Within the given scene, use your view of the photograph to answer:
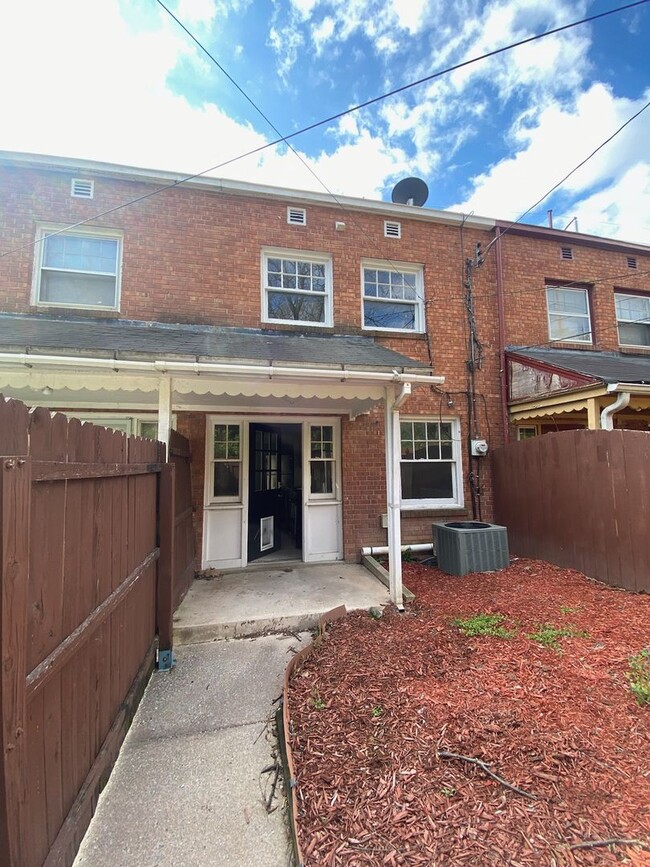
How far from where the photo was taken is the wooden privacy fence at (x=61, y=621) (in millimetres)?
1181

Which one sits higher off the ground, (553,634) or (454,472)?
(454,472)

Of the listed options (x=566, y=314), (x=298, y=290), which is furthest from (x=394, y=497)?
(x=566, y=314)

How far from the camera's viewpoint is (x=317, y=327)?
6.90 metres

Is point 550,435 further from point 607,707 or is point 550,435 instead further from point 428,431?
point 607,707

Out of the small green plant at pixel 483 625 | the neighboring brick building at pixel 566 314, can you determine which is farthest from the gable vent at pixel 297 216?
the small green plant at pixel 483 625

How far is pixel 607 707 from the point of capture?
2594mm

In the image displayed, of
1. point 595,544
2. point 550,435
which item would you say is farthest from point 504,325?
point 595,544

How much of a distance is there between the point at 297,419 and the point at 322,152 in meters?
4.25

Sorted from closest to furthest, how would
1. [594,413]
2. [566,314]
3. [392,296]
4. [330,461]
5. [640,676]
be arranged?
[640,676]
[594,413]
[330,461]
[392,296]
[566,314]

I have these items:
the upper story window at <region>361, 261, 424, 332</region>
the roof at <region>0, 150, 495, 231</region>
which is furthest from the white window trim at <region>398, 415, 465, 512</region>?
the roof at <region>0, 150, 495, 231</region>

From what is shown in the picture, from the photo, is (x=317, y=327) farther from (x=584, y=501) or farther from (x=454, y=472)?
(x=584, y=501)

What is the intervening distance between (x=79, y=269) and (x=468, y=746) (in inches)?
302

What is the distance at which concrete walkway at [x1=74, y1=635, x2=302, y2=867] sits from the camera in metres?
1.79

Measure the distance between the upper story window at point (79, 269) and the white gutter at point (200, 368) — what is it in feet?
9.40
